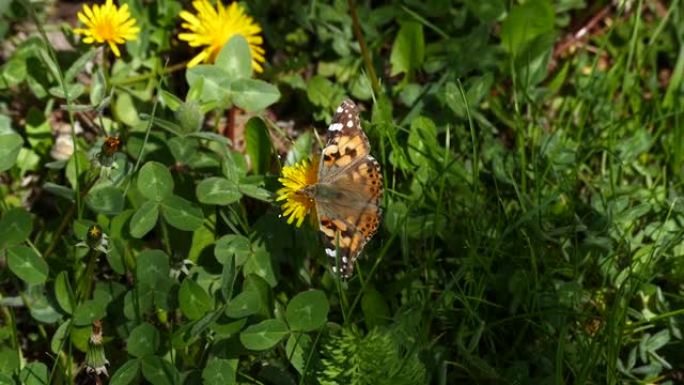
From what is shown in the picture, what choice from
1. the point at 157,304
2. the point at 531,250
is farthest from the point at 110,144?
the point at 531,250

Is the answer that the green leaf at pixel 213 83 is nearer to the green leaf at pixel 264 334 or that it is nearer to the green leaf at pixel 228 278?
the green leaf at pixel 228 278

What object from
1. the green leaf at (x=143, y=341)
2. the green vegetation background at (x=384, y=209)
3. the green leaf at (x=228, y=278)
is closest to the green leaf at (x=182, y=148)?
the green vegetation background at (x=384, y=209)

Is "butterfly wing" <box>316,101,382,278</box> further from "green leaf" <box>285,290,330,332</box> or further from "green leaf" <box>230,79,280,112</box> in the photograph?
"green leaf" <box>230,79,280,112</box>

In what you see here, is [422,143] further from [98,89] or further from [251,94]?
[98,89]

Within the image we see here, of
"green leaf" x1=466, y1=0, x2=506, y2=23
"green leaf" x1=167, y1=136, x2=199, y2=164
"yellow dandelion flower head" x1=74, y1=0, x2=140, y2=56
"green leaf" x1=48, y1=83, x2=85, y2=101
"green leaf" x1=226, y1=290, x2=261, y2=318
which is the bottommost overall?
"green leaf" x1=226, y1=290, x2=261, y2=318

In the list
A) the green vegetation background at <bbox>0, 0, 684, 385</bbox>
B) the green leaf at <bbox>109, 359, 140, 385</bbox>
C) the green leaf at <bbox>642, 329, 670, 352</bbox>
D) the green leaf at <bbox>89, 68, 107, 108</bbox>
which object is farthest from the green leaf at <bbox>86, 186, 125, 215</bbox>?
the green leaf at <bbox>642, 329, 670, 352</bbox>

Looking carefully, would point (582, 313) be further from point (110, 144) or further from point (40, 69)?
point (40, 69)
